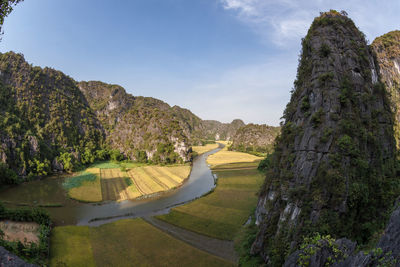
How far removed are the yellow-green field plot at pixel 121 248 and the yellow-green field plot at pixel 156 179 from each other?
17.2 meters

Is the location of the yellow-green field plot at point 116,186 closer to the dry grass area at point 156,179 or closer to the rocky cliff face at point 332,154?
the dry grass area at point 156,179

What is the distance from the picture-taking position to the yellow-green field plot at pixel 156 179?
147 ft

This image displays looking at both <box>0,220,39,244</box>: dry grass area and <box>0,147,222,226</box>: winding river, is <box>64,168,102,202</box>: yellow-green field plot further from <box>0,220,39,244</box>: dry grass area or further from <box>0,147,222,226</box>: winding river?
<box>0,220,39,244</box>: dry grass area

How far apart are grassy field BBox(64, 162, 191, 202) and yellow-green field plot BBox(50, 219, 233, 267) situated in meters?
14.2

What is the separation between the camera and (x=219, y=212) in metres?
30.1

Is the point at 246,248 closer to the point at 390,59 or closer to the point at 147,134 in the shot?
the point at 390,59

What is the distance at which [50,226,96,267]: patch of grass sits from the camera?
18672mm

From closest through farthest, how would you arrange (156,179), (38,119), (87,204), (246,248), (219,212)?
(246,248)
(219,212)
(87,204)
(156,179)
(38,119)

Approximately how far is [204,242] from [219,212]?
25.6 feet

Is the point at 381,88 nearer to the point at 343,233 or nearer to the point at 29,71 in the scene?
the point at 343,233

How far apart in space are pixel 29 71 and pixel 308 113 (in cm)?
10574

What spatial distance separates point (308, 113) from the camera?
17.5m

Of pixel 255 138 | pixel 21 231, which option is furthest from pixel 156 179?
pixel 255 138

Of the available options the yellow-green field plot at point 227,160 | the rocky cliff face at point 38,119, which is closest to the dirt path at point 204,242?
the yellow-green field plot at point 227,160
